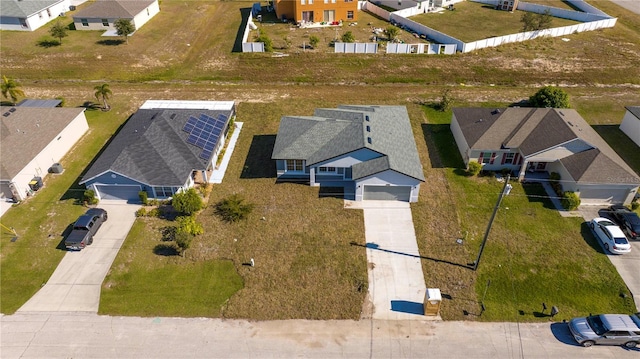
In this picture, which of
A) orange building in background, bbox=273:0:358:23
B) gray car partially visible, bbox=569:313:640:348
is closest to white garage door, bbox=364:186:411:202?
gray car partially visible, bbox=569:313:640:348

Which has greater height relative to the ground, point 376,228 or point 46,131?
point 46,131

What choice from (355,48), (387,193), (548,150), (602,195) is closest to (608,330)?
(602,195)

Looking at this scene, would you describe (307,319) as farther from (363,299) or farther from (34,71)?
(34,71)

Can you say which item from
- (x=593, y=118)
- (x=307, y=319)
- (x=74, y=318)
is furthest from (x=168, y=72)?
(x=593, y=118)

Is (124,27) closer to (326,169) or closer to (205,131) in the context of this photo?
(205,131)

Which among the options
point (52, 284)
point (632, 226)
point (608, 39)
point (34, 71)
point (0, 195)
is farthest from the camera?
point (608, 39)

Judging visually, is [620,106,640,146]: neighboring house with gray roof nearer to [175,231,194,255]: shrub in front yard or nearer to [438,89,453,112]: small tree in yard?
[438,89,453,112]: small tree in yard

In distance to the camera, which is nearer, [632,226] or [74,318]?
[74,318]
